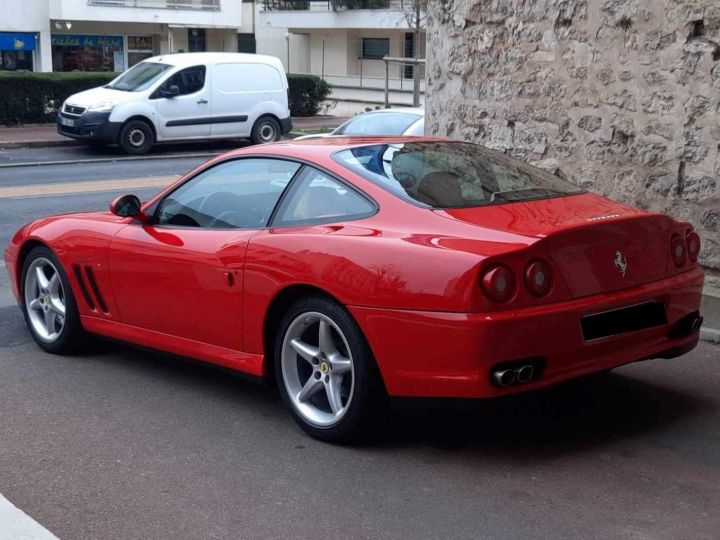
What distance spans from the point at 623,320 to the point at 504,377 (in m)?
0.75

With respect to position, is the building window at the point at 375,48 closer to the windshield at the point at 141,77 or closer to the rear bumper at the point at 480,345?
the windshield at the point at 141,77

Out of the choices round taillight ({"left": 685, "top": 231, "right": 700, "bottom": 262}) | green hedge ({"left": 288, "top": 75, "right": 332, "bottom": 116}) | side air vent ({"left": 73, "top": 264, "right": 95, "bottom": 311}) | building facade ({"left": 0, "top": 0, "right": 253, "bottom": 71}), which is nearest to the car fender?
green hedge ({"left": 288, "top": 75, "right": 332, "bottom": 116})

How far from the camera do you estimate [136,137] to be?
21828mm

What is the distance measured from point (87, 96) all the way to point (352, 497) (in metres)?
18.9

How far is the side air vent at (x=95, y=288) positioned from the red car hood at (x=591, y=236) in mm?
2424

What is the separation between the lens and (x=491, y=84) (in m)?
10.1

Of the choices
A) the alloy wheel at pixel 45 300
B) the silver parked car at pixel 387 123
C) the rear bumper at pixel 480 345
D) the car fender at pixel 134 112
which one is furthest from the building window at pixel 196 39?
the rear bumper at pixel 480 345

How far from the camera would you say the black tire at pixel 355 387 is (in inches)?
188

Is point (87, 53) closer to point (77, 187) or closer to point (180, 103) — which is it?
point (180, 103)

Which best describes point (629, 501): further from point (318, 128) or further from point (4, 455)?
point (318, 128)

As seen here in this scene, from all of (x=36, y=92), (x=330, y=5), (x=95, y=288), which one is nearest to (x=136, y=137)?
(x=36, y=92)

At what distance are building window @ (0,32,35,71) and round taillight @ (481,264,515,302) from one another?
4095 centimetres

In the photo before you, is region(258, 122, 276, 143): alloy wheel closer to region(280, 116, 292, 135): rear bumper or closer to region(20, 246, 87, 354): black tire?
region(280, 116, 292, 135): rear bumper

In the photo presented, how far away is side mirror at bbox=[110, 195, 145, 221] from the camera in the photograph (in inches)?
242
